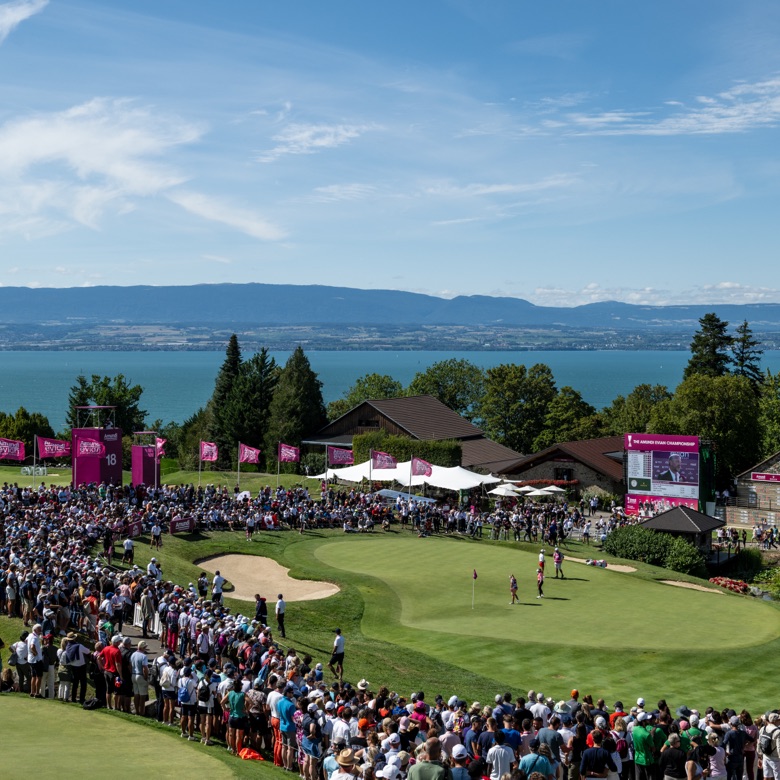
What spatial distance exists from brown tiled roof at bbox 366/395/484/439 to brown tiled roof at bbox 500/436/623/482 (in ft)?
24.8

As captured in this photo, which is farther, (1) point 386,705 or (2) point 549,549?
(2) point 549,549

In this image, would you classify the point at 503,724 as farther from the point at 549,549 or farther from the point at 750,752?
the point at 549,549

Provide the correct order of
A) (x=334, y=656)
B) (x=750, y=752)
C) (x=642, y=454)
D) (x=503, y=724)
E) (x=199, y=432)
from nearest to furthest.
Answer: (x=503, y=724), (x=750, y=752), (x=334, y=656), (x=642, y=454), (x=199, y=432)

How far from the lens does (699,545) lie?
4912 cm

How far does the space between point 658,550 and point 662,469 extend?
29.3 ft

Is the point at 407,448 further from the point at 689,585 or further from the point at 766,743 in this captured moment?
the point at 766,743

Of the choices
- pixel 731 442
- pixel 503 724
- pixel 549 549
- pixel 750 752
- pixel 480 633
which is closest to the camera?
pixel 503 724

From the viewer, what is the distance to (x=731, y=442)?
73.1 metres

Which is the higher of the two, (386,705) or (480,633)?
(386,705)

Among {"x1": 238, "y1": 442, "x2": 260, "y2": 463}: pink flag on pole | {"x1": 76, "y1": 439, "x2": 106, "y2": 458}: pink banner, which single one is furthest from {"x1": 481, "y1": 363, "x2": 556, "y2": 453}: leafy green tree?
{"x1": 76, "y1": 439, "x2": 106, "y2": 458}: pink banner

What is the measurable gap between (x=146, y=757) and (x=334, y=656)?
8.37 metres

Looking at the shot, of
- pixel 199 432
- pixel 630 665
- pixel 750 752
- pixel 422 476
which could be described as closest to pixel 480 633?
pixel 630 665

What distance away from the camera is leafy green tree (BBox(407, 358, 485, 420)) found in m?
104

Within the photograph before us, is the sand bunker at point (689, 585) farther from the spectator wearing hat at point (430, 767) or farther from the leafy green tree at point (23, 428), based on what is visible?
the leafy green tree at point (23, 428)
